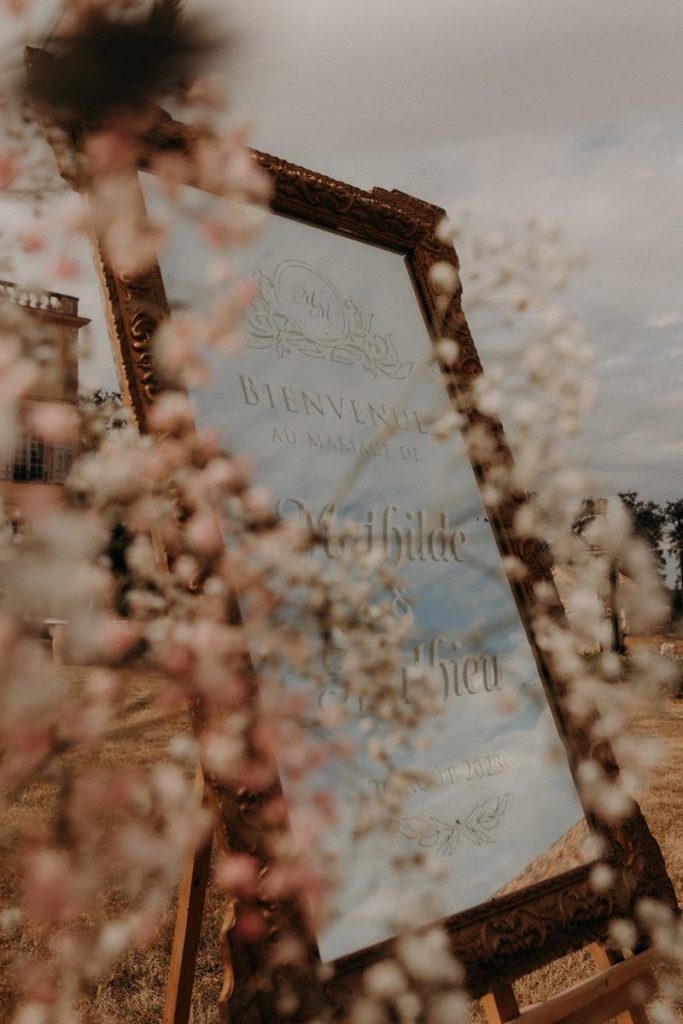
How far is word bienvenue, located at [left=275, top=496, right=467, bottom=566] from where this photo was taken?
1.28m

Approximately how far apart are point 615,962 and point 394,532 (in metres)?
0.82

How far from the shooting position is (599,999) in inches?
51.8

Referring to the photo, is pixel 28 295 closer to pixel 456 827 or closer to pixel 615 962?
pixel 456 827

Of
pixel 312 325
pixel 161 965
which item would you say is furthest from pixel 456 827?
pixel 161 965

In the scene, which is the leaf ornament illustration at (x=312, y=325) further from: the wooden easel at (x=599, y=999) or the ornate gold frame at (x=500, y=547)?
the wooden easel at (x=599, y=999)

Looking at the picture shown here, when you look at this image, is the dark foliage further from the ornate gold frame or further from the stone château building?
the stone château building

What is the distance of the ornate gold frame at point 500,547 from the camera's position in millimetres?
1180

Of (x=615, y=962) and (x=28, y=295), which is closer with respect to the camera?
(x=615, y=962)

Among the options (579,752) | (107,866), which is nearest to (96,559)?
(579,752)

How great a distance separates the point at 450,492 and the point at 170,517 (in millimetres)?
604

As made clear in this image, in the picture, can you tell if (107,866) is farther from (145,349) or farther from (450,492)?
(145,349)

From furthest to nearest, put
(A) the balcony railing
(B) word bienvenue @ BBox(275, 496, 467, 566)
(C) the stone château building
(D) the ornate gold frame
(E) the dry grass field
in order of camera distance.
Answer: (E) the dry grass field < (A) the balcony railing < (C) the stone château building < (B) word bienvenue @ BBox(275, 496, 467, 566) < (D) the ornate gold frame

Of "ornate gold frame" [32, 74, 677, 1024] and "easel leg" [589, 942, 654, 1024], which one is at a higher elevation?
"ornate gold frame" [32, 74, 677, 1024]

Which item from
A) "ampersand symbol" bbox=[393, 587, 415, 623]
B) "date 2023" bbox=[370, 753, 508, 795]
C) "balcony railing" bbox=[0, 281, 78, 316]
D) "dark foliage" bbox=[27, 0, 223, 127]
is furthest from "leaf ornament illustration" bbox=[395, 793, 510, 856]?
"balcony railing" bbox=[0, 281, 78, 316]
